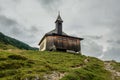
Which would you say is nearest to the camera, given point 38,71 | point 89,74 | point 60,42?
point 38,71

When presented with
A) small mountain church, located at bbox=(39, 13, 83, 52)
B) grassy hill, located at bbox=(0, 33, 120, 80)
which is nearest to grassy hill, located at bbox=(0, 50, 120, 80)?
grassy hill, located at bbox=(0, 33, 120, 80)

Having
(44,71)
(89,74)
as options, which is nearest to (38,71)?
(44,71)

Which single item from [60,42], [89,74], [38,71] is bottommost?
[89,74]

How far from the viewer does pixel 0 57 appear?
6075cm

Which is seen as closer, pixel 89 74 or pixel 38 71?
pixel 38 71

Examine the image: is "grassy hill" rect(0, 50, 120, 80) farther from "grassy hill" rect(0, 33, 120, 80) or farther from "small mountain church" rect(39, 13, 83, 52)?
"small mountain church" rect(39, 13, 83, 52)

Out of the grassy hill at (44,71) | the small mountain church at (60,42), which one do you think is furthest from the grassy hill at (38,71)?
the small mountain church at (60,42)

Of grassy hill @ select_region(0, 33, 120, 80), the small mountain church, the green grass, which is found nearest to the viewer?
grassy hill @ select_region(0, 33, 120, 80)

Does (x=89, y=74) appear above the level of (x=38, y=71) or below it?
below

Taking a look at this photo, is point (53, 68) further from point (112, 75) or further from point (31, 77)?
point (112, 75)

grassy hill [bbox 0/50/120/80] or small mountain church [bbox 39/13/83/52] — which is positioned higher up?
small mountain church [bbox 39/13/83/52]

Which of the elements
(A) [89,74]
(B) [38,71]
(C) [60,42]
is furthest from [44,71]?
(C) [60,42]

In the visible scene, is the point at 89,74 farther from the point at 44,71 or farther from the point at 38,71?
the point at 38,71

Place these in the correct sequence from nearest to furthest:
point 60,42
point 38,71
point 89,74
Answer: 1. point 38,71
2. point 89,74
3. point 60,42
